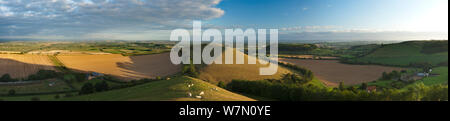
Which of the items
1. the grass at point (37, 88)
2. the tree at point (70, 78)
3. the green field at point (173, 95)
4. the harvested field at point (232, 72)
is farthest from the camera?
the harvested field at point (232, 72)

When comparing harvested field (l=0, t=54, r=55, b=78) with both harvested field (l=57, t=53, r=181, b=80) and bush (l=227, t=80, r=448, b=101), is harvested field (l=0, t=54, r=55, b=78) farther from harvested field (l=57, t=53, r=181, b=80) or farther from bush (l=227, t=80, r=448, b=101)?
bush (l=227, t=80, r=448, b=101)

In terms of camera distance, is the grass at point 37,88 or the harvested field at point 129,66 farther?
the harvested field at point 129,66

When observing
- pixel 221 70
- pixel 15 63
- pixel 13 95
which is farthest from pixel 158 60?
pixel 13 95

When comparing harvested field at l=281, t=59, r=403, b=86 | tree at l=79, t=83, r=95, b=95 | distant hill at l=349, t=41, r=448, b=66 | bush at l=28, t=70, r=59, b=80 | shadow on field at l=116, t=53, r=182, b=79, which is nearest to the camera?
tree at l=79, t=83, r=95, b=95

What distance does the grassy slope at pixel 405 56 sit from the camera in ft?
225

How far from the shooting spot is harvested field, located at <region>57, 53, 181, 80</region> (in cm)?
6184

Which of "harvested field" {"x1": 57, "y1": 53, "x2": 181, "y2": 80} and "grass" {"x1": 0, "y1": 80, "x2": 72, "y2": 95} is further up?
"harvested field" {"x1": 57, "y1": 53, "x2": 181, "y2": 80}

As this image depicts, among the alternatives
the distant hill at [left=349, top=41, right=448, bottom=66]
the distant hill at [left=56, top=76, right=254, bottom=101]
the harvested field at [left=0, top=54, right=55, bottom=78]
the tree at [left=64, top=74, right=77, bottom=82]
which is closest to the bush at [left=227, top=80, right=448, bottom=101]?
the distant hill at [left=56, top=76, right=254, bottom=101]

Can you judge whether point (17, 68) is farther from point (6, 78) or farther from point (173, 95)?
point (173, 95)

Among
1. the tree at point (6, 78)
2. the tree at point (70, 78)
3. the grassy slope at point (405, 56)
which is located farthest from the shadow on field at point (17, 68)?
the grassy slope at point (405, 56)

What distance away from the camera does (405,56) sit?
261 feet

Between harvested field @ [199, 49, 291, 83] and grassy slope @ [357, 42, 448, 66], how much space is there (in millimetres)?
41738

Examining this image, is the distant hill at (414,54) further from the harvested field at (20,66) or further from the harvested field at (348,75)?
the harvested field at (20,66)

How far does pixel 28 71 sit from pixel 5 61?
13.5 m
